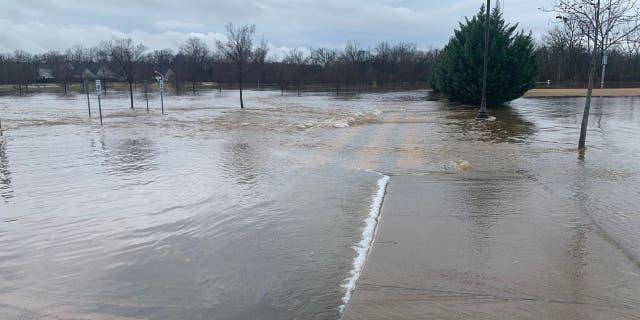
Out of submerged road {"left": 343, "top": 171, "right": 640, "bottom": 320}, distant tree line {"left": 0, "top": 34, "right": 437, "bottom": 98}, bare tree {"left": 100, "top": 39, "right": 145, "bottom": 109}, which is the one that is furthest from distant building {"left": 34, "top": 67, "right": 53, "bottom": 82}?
submerged road {"left": 343, "top": 171, "right": 640, "bottom": 320}

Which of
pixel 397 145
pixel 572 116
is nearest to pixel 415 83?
pixel 572 116

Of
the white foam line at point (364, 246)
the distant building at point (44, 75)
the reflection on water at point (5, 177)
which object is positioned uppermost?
the distant building at point (44, 75)

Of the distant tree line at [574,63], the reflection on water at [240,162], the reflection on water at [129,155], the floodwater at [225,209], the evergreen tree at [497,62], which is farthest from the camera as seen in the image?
the distant tree line at [574,63]

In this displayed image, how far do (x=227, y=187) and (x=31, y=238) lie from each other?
3320 mm

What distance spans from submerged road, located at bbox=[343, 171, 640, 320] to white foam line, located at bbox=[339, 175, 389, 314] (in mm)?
79

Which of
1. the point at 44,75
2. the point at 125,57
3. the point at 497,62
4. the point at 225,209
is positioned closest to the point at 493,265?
the point at 225,209

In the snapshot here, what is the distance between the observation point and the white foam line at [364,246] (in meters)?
4.30

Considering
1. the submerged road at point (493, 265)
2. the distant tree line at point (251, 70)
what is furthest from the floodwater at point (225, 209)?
the distant tree line at point (251, 70)

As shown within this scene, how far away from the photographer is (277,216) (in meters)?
6.64

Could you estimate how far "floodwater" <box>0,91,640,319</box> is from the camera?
430 cm

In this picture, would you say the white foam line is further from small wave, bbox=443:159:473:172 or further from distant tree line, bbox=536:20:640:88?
distant tree line, bbox=536:20:640:88

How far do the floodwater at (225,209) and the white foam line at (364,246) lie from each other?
4 centimetres

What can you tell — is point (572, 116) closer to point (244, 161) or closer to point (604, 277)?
point (244, 161)

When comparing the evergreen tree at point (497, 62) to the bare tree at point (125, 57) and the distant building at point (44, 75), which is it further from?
the distant building at point (44, 75)
